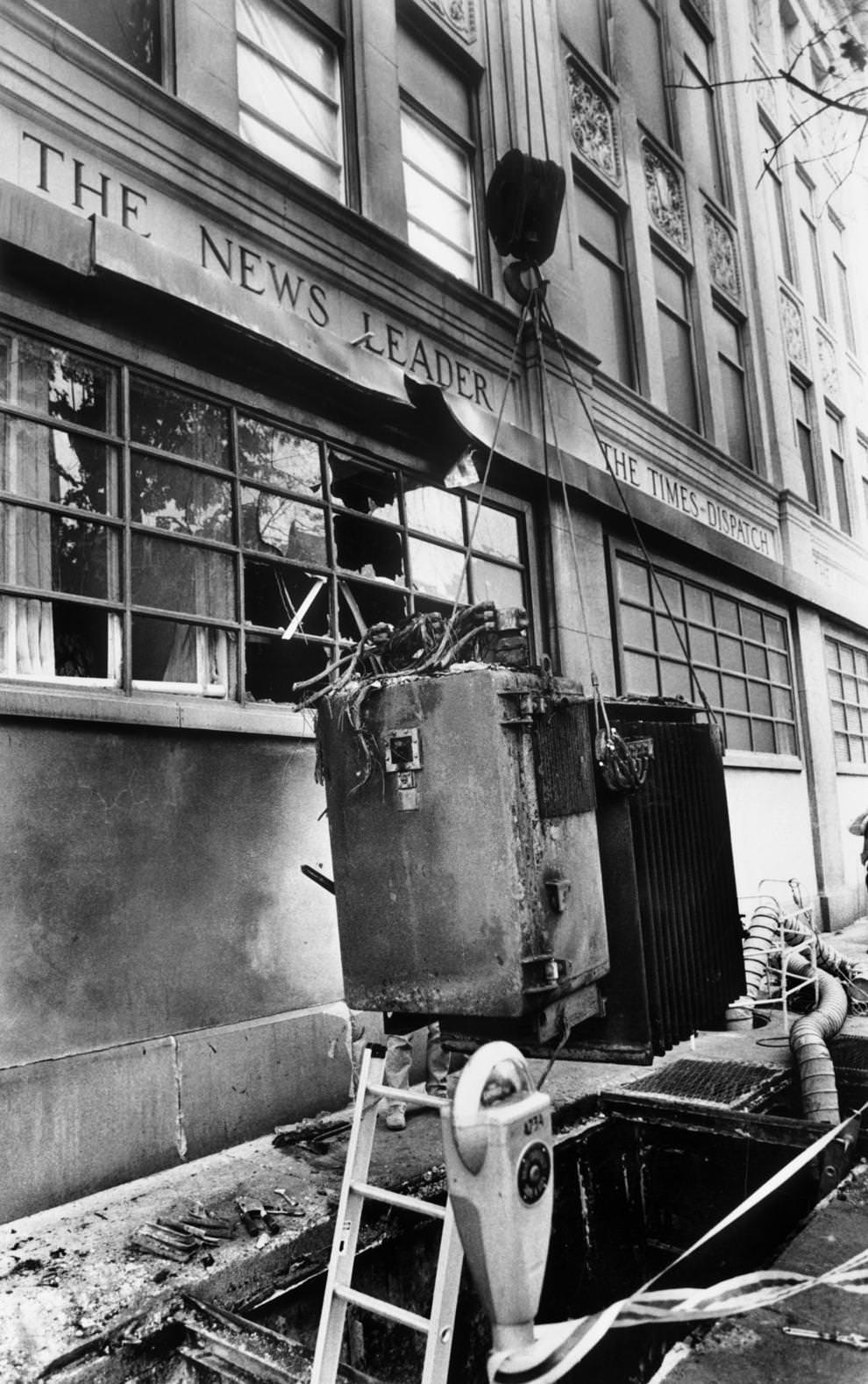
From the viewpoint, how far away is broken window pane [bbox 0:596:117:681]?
15.2ft

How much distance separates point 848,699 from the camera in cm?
1523

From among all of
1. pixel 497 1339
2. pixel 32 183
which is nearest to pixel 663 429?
pixel 32 183

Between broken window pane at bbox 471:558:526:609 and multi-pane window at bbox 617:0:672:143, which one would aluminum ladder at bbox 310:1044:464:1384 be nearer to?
broken window pane at bbox 471:558:526:609

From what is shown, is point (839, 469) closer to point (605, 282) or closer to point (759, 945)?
point (605, 282)

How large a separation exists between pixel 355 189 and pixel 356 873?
5974 mm

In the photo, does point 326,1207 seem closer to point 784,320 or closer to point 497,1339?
point 497,1339

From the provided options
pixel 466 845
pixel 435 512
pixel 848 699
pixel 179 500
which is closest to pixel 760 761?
pixel 848 699

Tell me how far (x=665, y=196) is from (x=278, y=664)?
1011cm

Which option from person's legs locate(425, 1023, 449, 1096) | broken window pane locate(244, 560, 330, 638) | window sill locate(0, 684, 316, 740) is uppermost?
broken window pane locate(244, 560, 330, 638)

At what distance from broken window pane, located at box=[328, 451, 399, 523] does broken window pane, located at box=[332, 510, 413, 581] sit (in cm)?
10

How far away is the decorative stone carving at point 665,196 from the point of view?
39.9 ft

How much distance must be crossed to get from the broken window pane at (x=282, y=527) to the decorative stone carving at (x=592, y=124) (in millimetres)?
7103

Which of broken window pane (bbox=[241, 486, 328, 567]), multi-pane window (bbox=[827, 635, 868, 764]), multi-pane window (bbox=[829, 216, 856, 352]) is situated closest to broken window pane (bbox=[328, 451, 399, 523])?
broken window pane (bbox=[241, 486, 328, 567])

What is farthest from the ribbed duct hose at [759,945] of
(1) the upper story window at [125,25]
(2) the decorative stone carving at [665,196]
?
(2) the decorative stone carving at [665,196]
